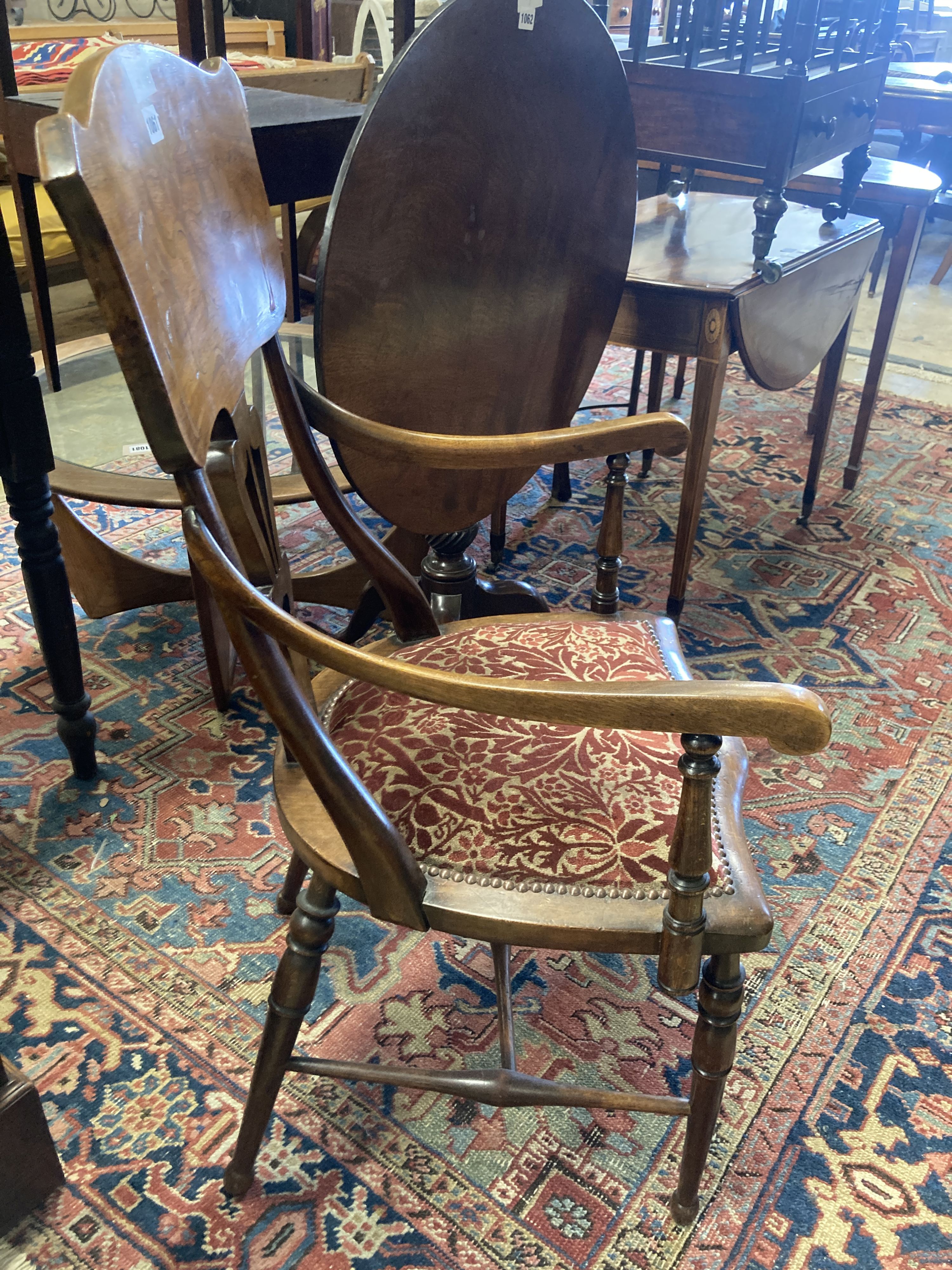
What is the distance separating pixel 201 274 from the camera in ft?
3.07

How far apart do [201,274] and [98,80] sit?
186mm

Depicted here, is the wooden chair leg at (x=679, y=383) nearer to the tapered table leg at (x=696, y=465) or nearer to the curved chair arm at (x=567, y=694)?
the tapered table leg at (x=696, y=465)

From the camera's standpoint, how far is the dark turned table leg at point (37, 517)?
142cm

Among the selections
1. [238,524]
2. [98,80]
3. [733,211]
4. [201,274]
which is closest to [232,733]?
[238,524]

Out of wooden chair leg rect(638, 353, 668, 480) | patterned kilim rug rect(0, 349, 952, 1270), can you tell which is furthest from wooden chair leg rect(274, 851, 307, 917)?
wooden chair leg rect(638, 353, 668, 480)

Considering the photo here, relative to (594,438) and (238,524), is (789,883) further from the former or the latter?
(238,524)

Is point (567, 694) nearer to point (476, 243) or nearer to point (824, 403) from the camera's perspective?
→ point (476, 243)

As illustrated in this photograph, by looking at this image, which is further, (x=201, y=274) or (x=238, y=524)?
(x=238, y=524)

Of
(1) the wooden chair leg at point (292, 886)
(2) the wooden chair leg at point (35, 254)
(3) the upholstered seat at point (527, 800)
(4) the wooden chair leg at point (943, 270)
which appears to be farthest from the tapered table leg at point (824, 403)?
(4) the wooden chair leg at point (943, 270)

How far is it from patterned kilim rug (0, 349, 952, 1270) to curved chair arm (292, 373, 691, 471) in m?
0.70

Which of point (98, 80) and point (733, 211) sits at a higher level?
point (98, 80)

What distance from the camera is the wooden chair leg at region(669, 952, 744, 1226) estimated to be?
1019 mm

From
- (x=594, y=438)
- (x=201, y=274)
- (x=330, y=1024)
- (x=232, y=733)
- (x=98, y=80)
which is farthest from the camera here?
(x=232, y=733)

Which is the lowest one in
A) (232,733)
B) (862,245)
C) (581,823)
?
(232,733)
